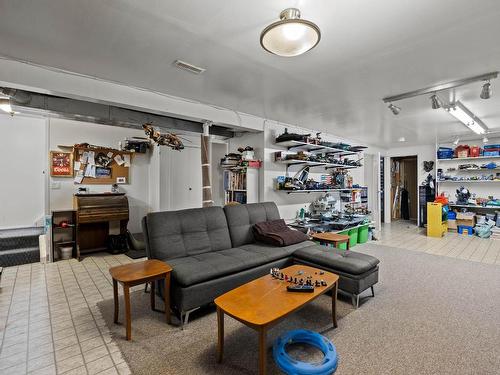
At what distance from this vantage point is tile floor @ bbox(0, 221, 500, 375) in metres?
1.81

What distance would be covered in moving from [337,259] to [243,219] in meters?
1.35

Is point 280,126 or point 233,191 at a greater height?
point 280,126

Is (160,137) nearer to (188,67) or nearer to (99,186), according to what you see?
(188,67)

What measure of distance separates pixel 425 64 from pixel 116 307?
386cm

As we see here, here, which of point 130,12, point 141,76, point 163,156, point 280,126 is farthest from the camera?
point 163,156

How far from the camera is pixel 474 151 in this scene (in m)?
6.56

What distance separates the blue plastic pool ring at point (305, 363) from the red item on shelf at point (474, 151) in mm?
7230

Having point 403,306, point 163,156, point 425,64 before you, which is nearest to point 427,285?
point 403,306

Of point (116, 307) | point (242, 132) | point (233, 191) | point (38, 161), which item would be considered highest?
point (242, 132)

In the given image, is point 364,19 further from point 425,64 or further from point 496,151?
point 496,151

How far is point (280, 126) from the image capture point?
5.09 m

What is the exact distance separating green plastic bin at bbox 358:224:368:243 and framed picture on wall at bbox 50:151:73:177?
5.84m

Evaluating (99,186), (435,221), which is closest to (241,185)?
(99,186)

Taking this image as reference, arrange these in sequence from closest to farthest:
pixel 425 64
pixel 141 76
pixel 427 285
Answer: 1. pixel 425 64
2. pixel 141 76
3. pixel 427 285
